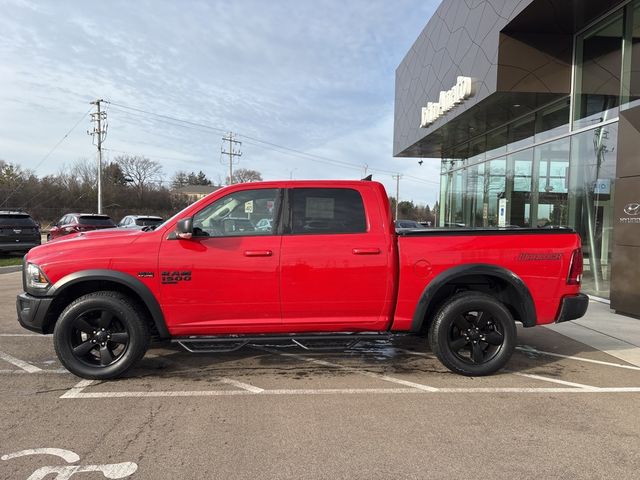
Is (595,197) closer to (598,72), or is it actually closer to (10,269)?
(598,72)

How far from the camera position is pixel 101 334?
4680 millimetres

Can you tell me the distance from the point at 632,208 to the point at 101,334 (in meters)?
8.23

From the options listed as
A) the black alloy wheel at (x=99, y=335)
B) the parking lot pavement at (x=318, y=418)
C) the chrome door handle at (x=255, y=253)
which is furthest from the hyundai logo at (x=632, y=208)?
the black alloy wheel at (x=99, y=335)

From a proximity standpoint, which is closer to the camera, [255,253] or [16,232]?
[255,253]

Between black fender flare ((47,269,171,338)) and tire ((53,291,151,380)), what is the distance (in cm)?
17

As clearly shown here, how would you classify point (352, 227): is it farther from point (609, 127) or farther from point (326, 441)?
point (609, 127)

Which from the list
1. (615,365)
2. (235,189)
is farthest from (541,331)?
(235,189)

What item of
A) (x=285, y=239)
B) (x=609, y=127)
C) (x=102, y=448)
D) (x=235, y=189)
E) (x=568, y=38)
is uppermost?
(x=568, y=38)

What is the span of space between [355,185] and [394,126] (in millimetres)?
20209

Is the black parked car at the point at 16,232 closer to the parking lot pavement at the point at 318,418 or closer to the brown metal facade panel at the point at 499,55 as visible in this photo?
the parking lot pavement at the point at 318,418

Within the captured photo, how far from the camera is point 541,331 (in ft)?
23.4

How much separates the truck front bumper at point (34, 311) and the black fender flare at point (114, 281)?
0.41 ft

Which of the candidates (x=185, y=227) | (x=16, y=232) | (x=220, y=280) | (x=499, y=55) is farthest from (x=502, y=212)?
(x=16, y=232)

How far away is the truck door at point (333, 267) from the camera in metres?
4.66
